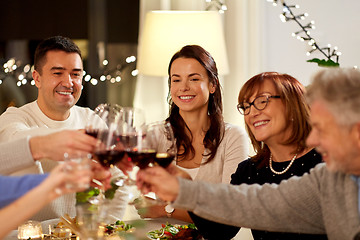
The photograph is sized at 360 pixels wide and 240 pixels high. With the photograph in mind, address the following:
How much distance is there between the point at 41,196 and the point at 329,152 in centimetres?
78

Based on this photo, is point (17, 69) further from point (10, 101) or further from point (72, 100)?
point (72, 100)

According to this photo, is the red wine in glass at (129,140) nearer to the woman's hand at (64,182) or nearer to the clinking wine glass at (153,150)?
the clinking wine glass at (153,150)

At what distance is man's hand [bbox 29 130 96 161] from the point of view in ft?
5.70

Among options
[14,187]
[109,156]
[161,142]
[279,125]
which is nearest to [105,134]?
[109,156]

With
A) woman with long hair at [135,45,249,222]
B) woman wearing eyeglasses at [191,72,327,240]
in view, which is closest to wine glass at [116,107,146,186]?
woman wearing eyeglasses at [191,72,327,240]

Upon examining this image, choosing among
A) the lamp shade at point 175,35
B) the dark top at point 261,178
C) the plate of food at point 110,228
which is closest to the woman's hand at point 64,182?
the plate of food at point 110,228

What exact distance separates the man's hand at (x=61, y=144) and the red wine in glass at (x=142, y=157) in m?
0.14

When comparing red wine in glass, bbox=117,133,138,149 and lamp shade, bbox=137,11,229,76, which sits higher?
lamp shade, bbox=137,11,229,76

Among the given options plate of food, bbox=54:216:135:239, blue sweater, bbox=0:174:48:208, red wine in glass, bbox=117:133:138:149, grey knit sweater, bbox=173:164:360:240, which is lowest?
plate of food, bbox=54:216:135:239

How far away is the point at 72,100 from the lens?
3.19 metres

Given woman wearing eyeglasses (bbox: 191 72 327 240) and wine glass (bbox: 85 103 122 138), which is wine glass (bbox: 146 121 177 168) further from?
woman wearing eyeglasses (bbox: 191 72 327 240)

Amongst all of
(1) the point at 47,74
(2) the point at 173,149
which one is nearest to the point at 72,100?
(1) the point at 47,74

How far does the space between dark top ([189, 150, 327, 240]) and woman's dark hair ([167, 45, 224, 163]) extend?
543 mm

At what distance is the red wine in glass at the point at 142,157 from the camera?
1644 millimetres
